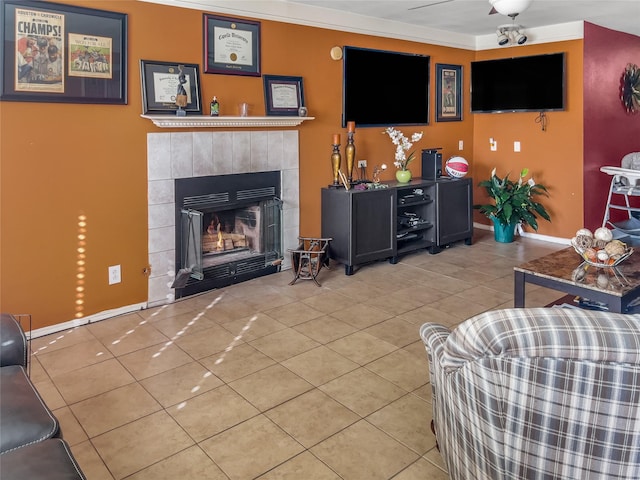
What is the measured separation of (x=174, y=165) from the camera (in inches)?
149

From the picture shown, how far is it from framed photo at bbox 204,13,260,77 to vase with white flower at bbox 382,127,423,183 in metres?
1.63

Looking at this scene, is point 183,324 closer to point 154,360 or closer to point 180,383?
point 154,360

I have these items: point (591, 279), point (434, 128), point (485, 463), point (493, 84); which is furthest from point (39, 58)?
point (493, 84)

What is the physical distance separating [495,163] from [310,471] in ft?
16.7

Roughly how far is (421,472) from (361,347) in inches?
45.1

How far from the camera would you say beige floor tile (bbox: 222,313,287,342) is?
3.29 metres

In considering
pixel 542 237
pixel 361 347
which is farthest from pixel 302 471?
pixel 542 237

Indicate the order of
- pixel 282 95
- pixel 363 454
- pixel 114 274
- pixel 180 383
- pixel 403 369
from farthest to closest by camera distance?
1. pixel 282 95
2. pixel 114 274
3. pixel 403 369
4. pixel 180 383
5. pixel 363 454

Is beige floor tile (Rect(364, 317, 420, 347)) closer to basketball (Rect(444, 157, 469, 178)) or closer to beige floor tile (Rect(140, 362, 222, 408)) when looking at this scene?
beige floor tile (Rect(140, 362, 222, 408))

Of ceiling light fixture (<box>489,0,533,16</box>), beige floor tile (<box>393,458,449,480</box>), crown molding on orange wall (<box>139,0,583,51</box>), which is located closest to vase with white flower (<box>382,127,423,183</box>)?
crown molding on orange wall (<box>139,0,583,51</box>)

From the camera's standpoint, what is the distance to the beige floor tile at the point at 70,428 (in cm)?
221

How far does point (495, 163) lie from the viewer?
625 cm

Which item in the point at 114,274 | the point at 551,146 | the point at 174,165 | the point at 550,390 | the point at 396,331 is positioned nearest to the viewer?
the point at 550,390

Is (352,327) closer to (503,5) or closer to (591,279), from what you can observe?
(591,279)
